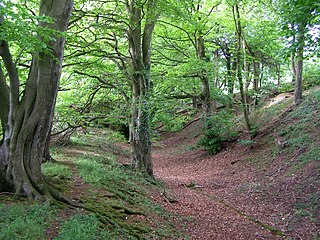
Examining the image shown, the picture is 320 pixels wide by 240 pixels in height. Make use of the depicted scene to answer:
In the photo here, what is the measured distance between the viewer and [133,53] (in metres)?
11.2

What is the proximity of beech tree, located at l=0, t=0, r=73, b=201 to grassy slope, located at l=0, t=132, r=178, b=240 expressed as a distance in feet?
1.47

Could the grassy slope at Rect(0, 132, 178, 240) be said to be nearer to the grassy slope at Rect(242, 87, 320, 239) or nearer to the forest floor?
the forest floor

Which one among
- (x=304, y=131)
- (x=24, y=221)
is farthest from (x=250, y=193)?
(x=24, y=221)

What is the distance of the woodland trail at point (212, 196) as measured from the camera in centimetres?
711

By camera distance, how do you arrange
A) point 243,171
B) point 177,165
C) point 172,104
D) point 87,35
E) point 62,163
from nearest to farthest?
point 62,163 → point 87,35 → point 172,104 → point 243,171 → point 177,165

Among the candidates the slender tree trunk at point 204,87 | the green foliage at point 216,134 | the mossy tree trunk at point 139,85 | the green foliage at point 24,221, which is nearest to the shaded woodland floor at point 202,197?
the green foliage at point 24,221

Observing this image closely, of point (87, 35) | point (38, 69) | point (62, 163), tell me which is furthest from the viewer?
point (87, 35)

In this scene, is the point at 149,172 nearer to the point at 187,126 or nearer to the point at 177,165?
the point at 177,165

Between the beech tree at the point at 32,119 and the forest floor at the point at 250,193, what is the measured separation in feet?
11.9

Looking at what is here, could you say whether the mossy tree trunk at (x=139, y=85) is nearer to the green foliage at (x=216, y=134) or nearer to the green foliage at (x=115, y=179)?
the green foliage at (x=115, y=179)

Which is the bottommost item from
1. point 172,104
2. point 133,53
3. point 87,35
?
point 172,104

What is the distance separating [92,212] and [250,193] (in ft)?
21.0

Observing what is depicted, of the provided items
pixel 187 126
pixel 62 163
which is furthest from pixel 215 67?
pixel 187 126

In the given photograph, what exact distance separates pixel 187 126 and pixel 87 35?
17.9 m
